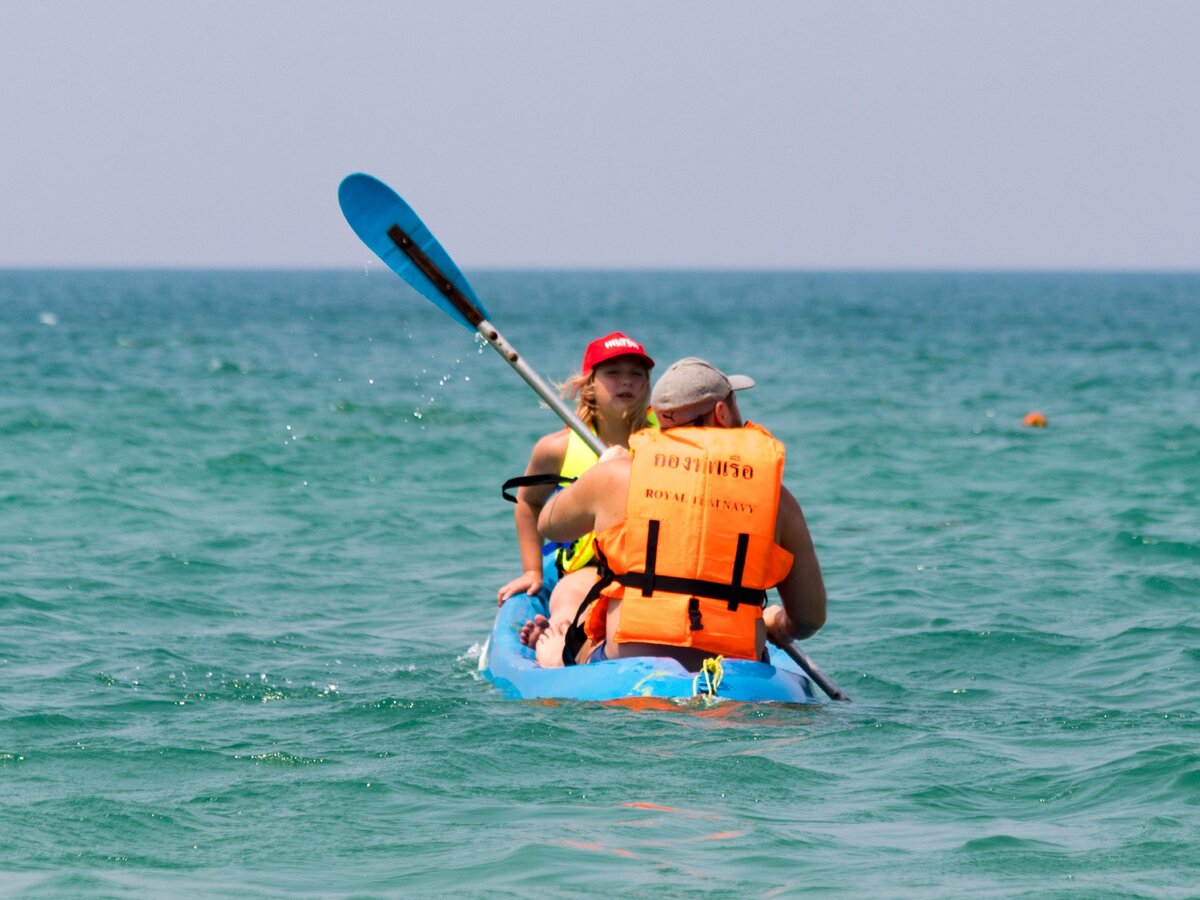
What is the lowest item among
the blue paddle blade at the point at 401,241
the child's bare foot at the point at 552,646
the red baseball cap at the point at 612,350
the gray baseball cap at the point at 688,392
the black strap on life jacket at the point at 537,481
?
the child's bare foot at the point at 552,646

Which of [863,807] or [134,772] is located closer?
[863,807]

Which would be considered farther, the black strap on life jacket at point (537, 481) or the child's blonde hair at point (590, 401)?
the black strap on life jacket at point (537, 481)

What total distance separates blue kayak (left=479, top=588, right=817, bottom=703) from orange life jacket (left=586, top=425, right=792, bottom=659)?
0.10 metres

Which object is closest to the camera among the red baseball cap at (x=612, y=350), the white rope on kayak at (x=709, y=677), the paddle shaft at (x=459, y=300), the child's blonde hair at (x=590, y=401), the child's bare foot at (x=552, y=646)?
the white rope on kayak at (x=709, y=677)

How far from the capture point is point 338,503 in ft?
40.9

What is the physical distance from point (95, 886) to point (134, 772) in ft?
3.77

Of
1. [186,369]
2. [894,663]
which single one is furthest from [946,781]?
[186,369]

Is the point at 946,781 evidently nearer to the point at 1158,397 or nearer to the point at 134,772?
the point at 134,772

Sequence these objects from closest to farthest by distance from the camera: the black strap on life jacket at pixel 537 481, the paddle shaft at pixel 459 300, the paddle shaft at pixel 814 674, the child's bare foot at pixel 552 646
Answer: the paddle shaft at pixel 814 674
the child's bare foot at pixel 552 646
the black strap on life jacket at pixel 537 481
the paddle shaft at pixel 459 300

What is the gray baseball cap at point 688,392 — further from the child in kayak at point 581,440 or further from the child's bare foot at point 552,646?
the child's bare foot at point 552,646

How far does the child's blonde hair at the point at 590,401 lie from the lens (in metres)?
6.70

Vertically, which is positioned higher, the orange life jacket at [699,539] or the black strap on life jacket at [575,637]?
the orange life jacket at [699,539]

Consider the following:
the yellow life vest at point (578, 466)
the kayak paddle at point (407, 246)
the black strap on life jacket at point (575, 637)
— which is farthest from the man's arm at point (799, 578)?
the kayak paddle at point (407, 246)

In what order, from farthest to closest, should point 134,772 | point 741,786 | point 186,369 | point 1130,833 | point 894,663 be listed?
point 186,369
point 894,663
point 134,772
point 741,786
point 1130,833
